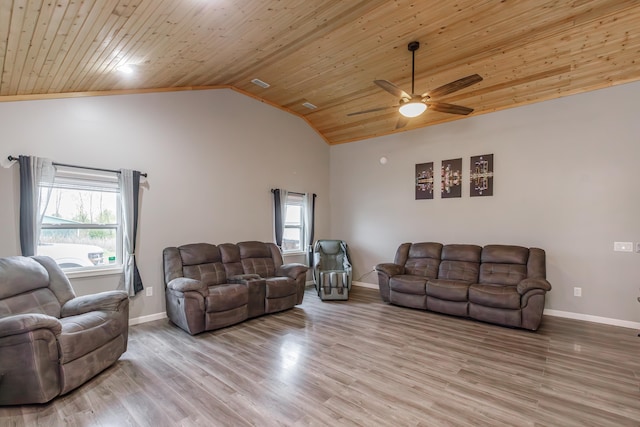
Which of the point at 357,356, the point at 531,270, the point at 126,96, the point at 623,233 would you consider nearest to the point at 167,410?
the point at 357,356

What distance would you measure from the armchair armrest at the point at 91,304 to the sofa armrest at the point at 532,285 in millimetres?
4512

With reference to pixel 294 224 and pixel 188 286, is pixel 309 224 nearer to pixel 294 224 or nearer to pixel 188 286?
pixel 294 224

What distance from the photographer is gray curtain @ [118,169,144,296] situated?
152 inches

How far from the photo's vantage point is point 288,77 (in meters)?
4.55

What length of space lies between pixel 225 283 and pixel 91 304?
1.76 meters

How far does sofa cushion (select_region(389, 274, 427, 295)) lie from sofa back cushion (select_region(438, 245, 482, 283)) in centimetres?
44

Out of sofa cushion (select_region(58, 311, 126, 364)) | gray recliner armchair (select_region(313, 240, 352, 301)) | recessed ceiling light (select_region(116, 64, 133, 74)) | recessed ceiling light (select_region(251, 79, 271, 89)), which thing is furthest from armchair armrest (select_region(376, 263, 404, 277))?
recessed ceiling light (select_region(116, 64, 133, 74))

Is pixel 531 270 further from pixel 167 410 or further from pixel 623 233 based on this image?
pixel 167 410

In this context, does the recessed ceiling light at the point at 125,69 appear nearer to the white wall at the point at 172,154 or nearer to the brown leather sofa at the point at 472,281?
the white wall at the point at 172,154

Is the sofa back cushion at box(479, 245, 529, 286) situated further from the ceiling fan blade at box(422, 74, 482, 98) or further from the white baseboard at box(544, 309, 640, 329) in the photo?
the ceiling fan blade at box(422, 74, 482, 98)

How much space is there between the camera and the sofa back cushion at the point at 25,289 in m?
2.57

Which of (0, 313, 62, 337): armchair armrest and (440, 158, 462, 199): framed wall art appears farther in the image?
(440, 158, 462, 199): framed wall art

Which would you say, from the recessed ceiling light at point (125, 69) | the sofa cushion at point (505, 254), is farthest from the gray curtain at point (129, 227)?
the sofa cushion at point (505, 254)

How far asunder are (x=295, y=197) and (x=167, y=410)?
4.44 m
